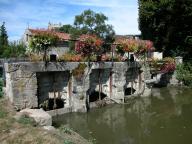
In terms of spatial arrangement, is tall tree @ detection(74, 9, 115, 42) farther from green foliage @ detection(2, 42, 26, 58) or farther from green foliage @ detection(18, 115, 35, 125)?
Result: green foliage @ detection(18, 115, 35, 125)

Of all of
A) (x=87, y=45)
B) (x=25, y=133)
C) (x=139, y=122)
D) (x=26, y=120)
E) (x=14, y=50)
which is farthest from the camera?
(x=14, y=50)

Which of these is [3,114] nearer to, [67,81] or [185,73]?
[67,81]

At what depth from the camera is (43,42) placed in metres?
15.5

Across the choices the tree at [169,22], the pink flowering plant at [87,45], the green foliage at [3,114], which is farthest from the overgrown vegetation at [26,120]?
the tree at [169,22]

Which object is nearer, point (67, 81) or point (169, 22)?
point (67, 81)

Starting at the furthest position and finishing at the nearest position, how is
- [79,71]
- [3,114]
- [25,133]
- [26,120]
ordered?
[79,71]
[3,114]
[26,120]
[25,133]

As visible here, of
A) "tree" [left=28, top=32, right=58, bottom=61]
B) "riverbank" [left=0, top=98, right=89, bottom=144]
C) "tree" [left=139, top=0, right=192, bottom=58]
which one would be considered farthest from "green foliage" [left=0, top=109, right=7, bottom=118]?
"tree" [left=139, top=0, right=192, bottom=58]

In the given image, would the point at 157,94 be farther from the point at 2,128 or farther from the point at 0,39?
the point at 0,39

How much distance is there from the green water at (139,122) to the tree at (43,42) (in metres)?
3.50

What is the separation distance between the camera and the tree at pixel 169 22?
96.2ft

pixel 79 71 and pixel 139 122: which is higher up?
pixel 79 71

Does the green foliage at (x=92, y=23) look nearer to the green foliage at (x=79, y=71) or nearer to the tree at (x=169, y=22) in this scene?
the tree at (x=169, y=22)

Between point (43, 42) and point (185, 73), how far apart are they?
618 inches

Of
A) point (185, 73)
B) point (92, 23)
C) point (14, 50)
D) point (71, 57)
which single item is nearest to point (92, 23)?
point (92, 23)
